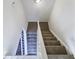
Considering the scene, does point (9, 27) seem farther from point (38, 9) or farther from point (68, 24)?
point (38, 9)

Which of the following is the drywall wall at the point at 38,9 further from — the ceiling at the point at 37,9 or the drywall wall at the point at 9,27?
the drywall wall at the point at 9,27

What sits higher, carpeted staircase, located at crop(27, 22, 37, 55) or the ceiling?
the ceiling

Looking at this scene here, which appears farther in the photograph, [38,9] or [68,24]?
[38,9]

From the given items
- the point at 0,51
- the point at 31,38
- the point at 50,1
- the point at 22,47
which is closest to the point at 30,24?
the point at 31,38

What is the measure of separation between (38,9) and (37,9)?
0.16ft

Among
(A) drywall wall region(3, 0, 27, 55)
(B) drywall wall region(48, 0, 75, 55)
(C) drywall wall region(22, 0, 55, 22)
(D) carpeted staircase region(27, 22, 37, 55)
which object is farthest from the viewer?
(D) carpeted staircase region(27, 22, 37, 55)

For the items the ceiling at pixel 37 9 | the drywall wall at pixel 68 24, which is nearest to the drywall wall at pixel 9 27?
the drywall wall at pixel 68 24

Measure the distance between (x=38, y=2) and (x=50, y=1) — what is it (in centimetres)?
54

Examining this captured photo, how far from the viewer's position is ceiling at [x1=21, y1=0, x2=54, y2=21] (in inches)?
249

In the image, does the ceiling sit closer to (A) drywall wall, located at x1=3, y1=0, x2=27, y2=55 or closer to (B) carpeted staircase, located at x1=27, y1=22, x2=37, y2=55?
(B) carpeted staircase, located at x1=27, y1=22, x2=37, y2=55

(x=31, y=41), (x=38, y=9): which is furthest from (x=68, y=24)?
(x=31, y=41)

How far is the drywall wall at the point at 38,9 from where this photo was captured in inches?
249

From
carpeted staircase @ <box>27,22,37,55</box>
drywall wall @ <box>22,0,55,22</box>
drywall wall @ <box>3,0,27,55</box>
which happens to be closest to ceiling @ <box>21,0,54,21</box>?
drywall wall @ <box>22,0,55,22</box>

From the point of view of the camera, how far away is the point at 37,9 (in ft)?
22.3
